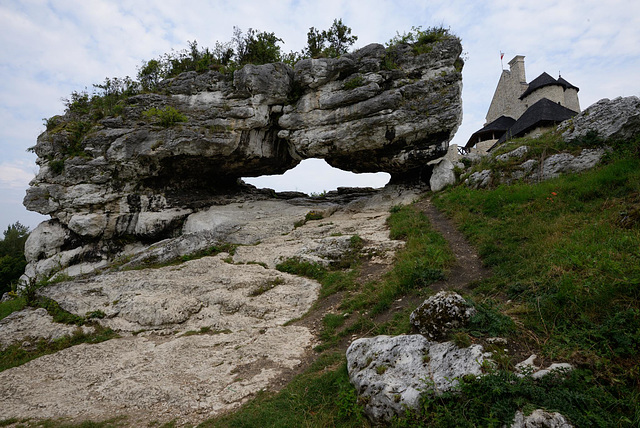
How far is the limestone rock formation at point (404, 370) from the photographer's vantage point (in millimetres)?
4301

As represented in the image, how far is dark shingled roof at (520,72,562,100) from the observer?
30.1 metres

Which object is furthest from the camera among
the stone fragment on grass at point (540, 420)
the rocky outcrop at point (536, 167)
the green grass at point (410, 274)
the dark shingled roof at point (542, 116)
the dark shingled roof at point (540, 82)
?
the dark shingled roof at point (540, 82)

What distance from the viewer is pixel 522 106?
1289 inches

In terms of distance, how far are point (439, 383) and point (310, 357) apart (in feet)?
11.7

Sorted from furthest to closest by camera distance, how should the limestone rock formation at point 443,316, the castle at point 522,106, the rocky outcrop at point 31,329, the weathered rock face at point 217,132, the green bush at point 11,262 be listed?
the green bush at point 11,262 → the castle at point 522,106 → the weathered rock face at point 217,132 → the rocky outcrop at point 31,329 → the limestone rock formation at point 443,316

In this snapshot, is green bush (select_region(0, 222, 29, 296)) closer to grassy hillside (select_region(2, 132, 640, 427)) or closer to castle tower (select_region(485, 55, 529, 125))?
grassy hillside (select_region(2, 132, 640, 427))

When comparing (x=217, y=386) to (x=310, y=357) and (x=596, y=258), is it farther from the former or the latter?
(x=596, y=258)

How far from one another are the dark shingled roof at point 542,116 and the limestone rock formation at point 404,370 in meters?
28.1

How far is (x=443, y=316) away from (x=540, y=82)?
3656 centimetres

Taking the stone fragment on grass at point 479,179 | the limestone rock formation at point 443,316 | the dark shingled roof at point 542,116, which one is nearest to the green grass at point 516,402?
the limestone rock formation at point 443,316

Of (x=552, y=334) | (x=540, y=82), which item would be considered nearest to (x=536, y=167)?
(x=552, y=334)

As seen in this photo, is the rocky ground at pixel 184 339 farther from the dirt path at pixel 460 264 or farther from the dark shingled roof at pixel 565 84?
the dark shingled roof at pixel 565 84

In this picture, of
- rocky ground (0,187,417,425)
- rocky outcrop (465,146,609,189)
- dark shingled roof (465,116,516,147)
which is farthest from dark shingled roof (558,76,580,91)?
rocky ground (0,187,417,425)

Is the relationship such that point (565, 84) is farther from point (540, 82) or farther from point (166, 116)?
point (166, 116)
